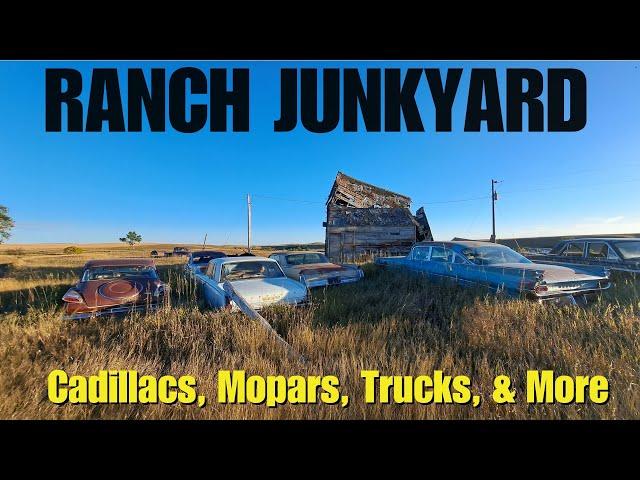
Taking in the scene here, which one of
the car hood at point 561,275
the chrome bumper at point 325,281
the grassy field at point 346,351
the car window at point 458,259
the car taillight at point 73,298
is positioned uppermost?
the car window at point 458,259

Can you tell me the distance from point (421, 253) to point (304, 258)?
341 centimetres

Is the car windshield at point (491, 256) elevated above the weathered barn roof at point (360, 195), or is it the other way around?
the weathered barn roof at point (360, 195)

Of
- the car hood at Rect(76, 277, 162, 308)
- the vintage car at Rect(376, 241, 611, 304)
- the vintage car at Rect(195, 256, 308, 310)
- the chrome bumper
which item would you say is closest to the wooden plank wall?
the vintage car at Rect(376, 241, 611, 304)

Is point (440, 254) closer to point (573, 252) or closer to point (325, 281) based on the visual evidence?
point (325, 281)

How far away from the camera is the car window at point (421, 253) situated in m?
6.73

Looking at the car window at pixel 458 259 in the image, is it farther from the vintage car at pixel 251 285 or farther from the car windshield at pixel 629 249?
the car windshield at pixel 629 249

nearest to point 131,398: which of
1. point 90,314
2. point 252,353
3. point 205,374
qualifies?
point 205,374

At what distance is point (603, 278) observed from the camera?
14.4ft

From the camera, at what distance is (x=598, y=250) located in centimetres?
659

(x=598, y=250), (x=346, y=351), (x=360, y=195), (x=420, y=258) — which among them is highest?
(x=360, y=195)

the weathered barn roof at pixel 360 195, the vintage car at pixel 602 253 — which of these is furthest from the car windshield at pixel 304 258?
the weathered barn roof at pixel 360 195

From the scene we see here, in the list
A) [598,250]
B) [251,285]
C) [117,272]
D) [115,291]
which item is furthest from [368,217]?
[115,291]
